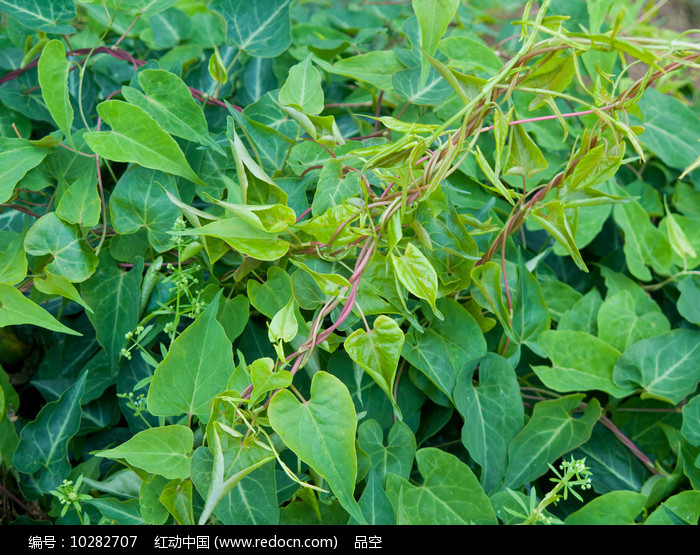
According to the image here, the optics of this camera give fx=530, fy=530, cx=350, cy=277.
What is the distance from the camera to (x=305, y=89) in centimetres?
56

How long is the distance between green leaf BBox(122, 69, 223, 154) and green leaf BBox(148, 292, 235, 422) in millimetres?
208

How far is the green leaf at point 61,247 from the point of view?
55 cm

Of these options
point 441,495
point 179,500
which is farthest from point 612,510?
point 179,500

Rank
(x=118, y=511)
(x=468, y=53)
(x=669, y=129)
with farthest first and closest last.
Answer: (x=669, y=129)
(x=468, y=53)
(x=118, y=511)

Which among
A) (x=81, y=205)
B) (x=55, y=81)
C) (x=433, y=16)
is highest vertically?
(x=433, y=16)

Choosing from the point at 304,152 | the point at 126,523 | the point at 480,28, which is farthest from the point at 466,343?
the point at 480,28

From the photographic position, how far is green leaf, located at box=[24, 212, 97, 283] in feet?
1.80

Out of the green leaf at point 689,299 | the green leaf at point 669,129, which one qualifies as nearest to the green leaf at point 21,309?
the green leaf at point 689,299

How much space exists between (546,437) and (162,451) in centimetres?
41

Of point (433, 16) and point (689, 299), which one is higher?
point (433, 16)

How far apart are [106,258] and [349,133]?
1.21 feet

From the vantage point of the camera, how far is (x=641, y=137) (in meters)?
0.85

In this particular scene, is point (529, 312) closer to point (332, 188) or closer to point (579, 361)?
point (579, 361)

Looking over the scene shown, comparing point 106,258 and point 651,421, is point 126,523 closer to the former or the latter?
point 106,258
